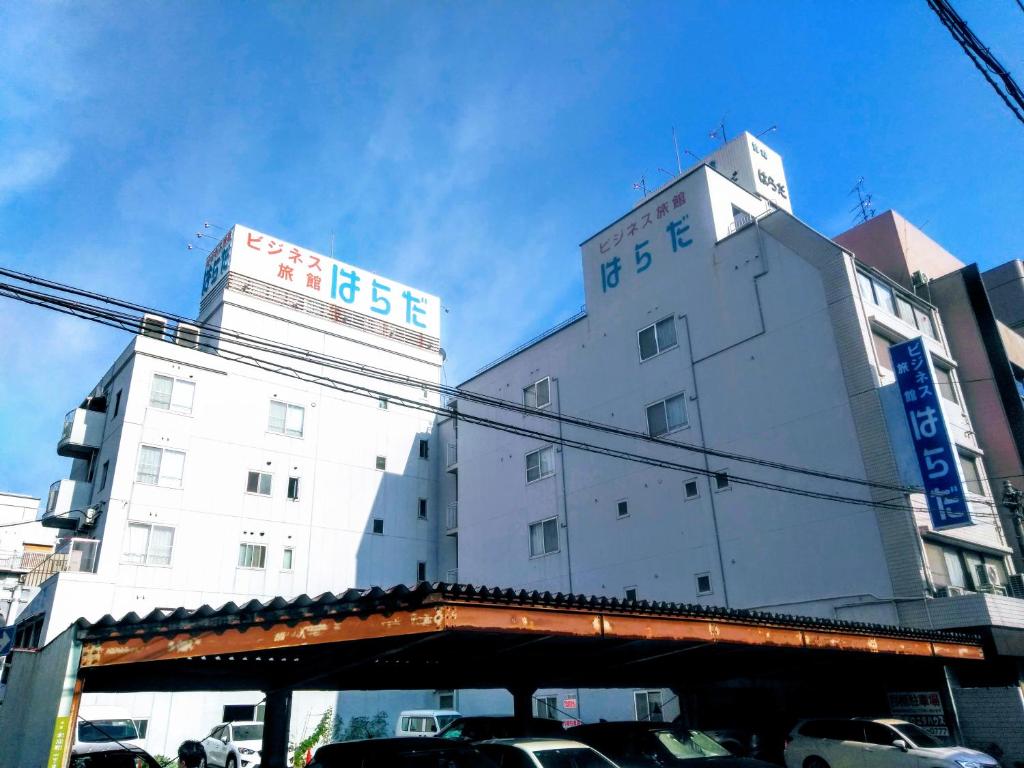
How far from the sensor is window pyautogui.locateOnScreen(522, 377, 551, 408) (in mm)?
31445

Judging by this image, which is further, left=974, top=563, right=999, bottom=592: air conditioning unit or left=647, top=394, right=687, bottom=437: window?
left=647, top=394, right=687, bottom=437: window

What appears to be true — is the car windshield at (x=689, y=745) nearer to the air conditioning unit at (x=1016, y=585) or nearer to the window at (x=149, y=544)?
the air conditioning unit at (x=1016, y=585)

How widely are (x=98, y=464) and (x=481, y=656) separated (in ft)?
82.4

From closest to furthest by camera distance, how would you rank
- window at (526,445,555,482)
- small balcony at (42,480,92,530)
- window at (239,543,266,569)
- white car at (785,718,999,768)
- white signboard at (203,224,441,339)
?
white car at (785,718,999,768) < small balcony at (42,480,92,530) < window at (526,445,555,482) < window at (239,543,266,569) < white signboard at (203,224,441,339)

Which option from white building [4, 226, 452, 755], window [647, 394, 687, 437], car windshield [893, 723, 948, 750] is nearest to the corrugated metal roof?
car windshield [893, 723, 948, 750]

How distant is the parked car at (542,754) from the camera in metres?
10.4

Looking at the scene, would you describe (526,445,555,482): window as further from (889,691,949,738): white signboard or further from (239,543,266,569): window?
(889,691,949,738): white signboard

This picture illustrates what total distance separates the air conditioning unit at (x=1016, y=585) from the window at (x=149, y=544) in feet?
95.5

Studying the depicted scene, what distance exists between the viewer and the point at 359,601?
8.56 m

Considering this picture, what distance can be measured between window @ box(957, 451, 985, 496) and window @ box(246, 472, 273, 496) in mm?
26549

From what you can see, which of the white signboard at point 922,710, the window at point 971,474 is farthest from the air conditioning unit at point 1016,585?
the white signboard at point 922,710

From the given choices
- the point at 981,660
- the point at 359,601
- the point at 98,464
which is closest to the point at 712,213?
the point at 981,660

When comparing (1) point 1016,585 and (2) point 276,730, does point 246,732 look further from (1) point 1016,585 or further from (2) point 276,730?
(1) point 1016,585

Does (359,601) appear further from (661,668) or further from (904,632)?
(904,632)
